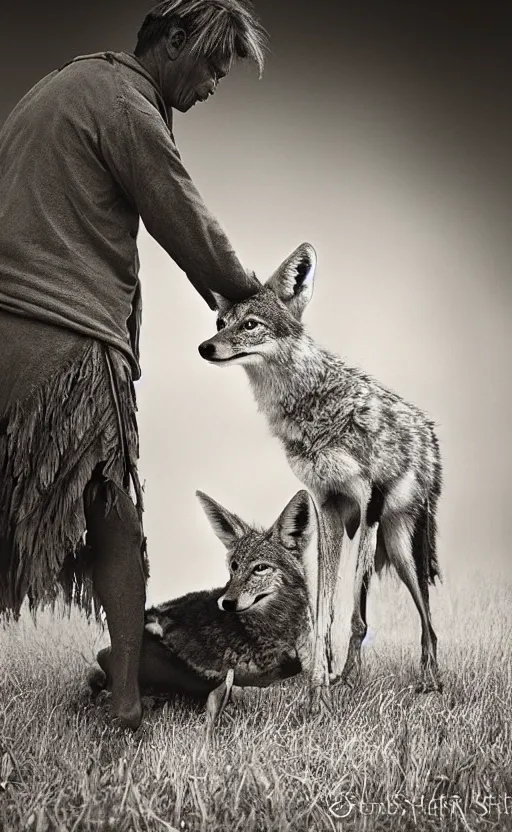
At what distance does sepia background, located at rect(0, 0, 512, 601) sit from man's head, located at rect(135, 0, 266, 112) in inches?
16.6

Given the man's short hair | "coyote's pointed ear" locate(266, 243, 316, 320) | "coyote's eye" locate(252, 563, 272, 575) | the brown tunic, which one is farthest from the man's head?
"coyote's eye" locate(252, 563, 272, 575)

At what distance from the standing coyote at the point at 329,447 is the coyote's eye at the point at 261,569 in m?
0.11

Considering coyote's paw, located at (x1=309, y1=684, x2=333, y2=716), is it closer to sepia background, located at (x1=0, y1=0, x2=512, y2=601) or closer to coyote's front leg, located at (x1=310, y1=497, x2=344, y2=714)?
coyote's front leg, located at (x1=310, y1=497, x2=344, y2=714)

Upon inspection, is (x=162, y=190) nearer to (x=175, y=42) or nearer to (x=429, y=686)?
(x=175, y=42)

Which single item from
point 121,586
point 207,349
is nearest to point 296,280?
point 207,349

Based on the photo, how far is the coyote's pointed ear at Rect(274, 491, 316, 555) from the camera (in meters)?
1.86

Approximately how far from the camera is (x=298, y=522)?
188 cm

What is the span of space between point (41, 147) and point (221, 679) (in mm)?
1096

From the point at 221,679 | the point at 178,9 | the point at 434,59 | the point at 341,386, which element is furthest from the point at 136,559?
the point at 434,59

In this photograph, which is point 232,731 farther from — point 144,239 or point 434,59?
point 434,59

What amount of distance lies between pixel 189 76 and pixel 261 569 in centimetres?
101

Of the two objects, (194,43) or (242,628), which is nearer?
(194,43)

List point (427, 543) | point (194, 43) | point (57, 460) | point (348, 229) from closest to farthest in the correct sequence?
1. point (57, 460)
2. point (194, 43)
3. point (427, 543)
4. point (348, 229)

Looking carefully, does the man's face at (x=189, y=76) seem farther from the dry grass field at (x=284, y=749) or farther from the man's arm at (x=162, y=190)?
the dry grass field at (x=284, y=749)
